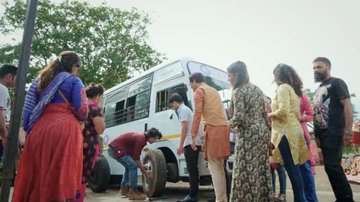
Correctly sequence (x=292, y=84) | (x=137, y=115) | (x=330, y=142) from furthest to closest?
1. (x=137, y=115)
2. (x=292, y=84)
3. (x=330, y=142)

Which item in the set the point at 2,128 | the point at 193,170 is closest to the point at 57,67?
the point at 2,128

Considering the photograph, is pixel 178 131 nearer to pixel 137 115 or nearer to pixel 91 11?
pixel 137 115

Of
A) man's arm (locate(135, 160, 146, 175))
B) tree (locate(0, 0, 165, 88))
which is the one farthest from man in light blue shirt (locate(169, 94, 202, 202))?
tree (locate(0, 0, 165, 88))

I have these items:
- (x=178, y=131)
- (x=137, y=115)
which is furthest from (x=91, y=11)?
(x=178, y=131)

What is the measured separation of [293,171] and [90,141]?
2329 mm

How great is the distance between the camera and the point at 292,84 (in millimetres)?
4148

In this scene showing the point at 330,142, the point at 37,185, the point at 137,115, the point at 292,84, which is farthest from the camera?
the point at 137,115

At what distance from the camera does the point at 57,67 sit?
3.21 meters

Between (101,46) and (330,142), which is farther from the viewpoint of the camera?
(101,46)

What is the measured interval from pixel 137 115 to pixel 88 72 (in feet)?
49.3

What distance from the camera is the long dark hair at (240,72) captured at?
4090 millimetres

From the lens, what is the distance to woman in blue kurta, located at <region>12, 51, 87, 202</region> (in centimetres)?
289

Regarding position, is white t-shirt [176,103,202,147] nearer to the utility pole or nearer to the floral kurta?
the floral kurta

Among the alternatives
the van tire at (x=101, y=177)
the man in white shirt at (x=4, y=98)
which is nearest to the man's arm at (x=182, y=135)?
the man in white shirt at (x=4, y=98)
